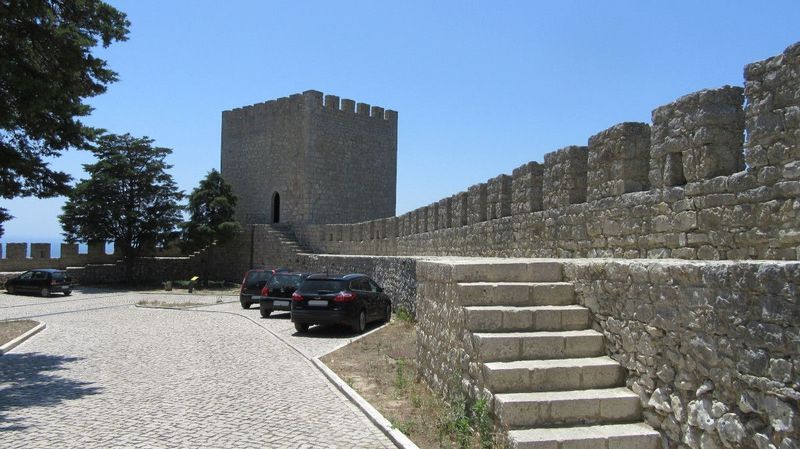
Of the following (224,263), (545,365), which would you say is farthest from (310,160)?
(545,365)

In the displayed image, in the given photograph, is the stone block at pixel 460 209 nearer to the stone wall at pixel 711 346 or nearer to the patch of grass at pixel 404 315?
the patch of grass at pixel 404 315

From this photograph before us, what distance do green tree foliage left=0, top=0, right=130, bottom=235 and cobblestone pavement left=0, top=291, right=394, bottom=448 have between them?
336 cm

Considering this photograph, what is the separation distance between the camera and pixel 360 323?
13641 millimetres

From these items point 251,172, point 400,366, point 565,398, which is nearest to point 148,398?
point 400,366

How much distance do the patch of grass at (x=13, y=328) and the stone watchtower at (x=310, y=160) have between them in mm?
19860

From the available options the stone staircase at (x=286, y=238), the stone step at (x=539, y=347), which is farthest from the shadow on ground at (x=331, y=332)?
the stone staircase at (x=286, y=238)

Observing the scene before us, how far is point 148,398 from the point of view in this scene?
713 cm

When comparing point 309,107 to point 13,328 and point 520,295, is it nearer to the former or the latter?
point 13,328

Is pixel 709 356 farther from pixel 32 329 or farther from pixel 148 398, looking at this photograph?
pixel 32 329

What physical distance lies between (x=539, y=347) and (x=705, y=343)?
172 centimetres

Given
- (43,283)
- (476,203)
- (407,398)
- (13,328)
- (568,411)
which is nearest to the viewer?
(568,411)

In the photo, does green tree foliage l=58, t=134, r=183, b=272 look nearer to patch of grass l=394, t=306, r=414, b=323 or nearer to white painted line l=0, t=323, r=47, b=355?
white painted line l=0, t=323, r=47, b=355

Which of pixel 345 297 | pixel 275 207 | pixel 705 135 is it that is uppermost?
pixel 275 207

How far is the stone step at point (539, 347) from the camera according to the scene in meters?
5.44
